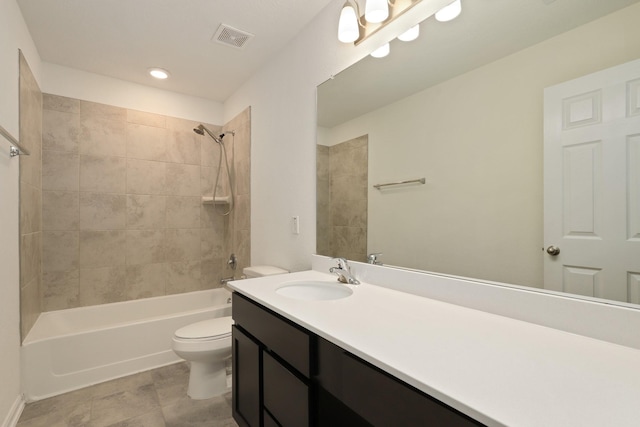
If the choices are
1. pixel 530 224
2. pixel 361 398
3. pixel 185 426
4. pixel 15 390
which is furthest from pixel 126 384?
pixel 530 224

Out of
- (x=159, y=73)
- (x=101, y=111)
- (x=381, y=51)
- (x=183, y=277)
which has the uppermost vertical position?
(x=159, y=73)

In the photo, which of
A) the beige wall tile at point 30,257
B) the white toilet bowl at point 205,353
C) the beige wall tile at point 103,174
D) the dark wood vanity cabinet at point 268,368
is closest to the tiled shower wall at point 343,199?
the dark wood vanity cabinet at point 268,368

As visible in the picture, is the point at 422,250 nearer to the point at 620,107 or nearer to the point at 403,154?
the point at 403,154

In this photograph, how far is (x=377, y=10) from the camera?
1344 millimetres

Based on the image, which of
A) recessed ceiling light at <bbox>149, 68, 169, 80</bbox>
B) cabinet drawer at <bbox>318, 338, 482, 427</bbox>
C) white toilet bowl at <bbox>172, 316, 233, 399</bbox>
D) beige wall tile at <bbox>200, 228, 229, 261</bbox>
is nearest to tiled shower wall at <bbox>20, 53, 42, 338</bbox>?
recessed ceiling light at <bbox>149, 68, 169, 80</bbox>

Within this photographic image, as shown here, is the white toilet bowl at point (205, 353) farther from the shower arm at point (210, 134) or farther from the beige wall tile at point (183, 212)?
the shower arm at point (210, 134)

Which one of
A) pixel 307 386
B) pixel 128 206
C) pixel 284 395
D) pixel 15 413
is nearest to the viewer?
pixel 307 386

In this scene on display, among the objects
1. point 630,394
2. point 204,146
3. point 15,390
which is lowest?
point 15,390

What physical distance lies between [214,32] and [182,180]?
5.06 ft

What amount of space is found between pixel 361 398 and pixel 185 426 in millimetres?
1420

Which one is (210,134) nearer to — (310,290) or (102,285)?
(102,285)

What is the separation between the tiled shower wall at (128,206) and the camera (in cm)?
246

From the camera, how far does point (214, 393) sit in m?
1.92

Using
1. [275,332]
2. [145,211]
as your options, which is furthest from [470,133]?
[145,211]
